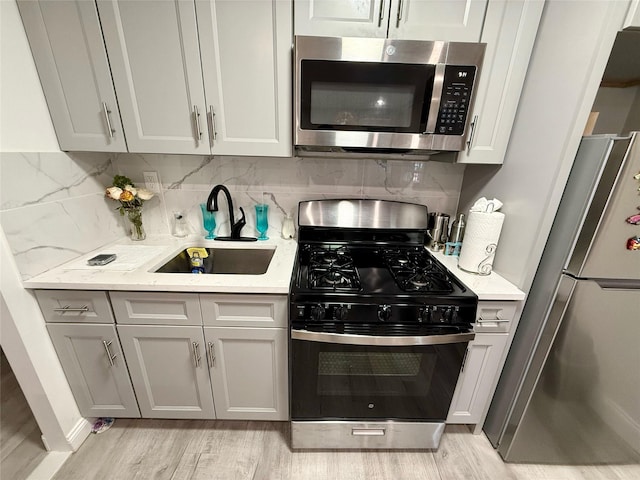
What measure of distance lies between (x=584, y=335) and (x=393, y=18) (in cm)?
→ 153

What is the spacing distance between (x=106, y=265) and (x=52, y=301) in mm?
242

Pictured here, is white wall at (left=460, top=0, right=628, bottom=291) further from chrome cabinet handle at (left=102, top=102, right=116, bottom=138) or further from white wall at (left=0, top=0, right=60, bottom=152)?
white wall at (left=0, top=0, right=60, bottom=152)

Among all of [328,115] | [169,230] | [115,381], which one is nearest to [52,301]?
[115,381]

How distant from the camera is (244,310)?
1.20 m

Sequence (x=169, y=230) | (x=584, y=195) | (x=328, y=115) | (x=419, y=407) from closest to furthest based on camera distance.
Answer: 1. (x=584, y=195)
2. (x=328, y=115)
3. (x=419, y=407)
4. (x=169, y=230)

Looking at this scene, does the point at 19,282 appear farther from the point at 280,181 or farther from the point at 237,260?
the point at 280,181

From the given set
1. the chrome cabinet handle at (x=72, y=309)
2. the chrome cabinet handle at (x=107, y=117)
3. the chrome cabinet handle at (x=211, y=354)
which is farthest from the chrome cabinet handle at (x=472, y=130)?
the chrome cabinet handle at (x=72, y=309)

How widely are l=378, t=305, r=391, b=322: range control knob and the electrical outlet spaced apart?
1497 mm

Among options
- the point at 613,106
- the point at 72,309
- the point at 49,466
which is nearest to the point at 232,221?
the point at 72,309

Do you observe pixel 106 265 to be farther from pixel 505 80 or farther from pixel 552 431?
pixel 552 431

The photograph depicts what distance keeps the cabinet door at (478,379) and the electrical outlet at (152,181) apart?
1.97m

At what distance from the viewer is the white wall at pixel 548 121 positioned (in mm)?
915

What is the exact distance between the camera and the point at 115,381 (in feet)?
4.32

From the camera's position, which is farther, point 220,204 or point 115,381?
point 220,204
